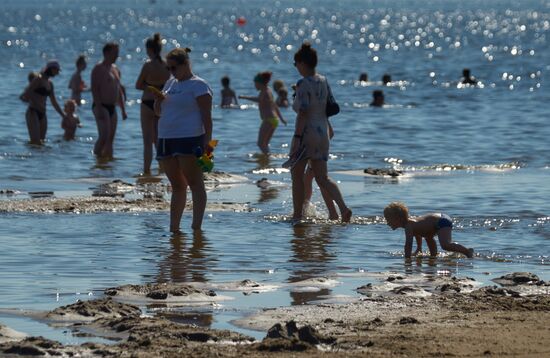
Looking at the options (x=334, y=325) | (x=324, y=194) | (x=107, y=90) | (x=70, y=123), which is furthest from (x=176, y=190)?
(x=70, y=123)

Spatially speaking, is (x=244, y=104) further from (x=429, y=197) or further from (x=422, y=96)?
(x=429, y=197)

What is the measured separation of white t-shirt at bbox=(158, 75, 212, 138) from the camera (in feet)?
37.7

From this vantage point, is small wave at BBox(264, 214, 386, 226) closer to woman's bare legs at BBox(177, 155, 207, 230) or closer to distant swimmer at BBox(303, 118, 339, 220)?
distant swimmer at BBox(303, 118, 339, 220)

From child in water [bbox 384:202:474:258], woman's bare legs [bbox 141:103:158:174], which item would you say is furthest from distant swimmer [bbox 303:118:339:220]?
woman's bare legs [bbox 141:103:158:174]

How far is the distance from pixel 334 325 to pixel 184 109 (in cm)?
405

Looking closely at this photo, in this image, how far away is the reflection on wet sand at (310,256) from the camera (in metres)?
9.01

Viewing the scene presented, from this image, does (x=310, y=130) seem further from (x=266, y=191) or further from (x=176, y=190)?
(x=266, y=191)

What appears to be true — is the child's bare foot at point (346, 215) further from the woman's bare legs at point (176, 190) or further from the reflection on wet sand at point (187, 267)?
the woman's bare legs at point (176, 190)

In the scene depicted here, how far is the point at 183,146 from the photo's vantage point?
11547mm

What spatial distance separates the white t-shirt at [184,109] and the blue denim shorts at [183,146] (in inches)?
1.3

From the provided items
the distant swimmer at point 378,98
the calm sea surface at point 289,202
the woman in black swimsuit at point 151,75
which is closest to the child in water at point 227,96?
the calm sea surface at point 289,202

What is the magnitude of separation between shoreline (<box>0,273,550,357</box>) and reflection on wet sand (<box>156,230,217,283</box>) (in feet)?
2.02

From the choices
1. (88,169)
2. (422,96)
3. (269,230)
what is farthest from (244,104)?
(269,230)

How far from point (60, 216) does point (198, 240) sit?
1928mm
